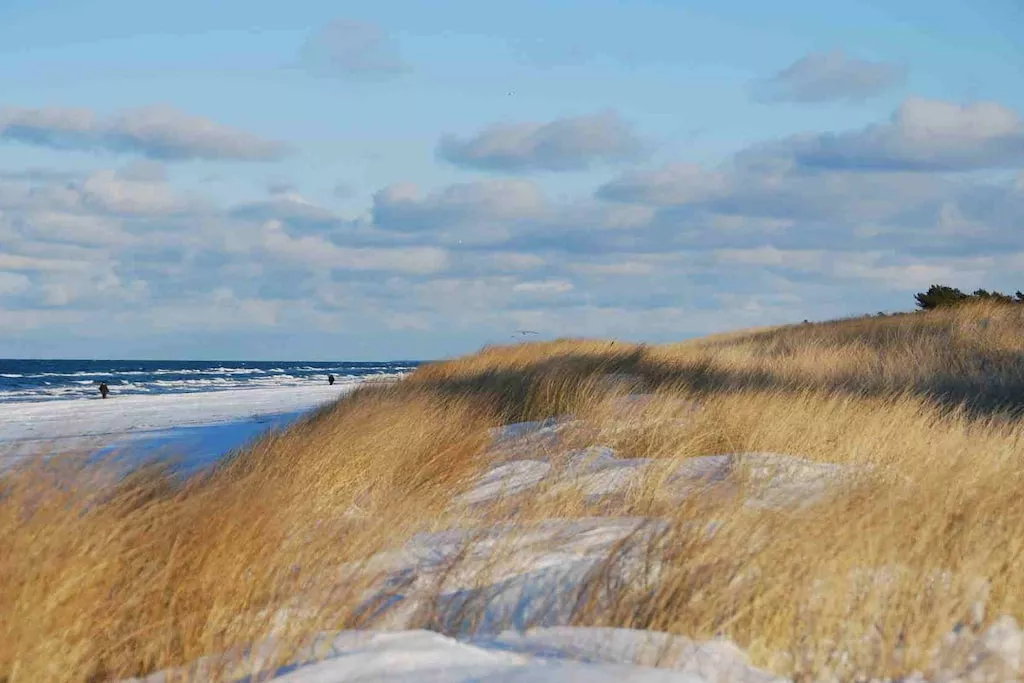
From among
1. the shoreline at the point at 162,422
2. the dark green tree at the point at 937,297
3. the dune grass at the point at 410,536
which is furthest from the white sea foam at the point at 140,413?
the dark green tree at the point at 937,297

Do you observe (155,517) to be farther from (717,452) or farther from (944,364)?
(944,364)

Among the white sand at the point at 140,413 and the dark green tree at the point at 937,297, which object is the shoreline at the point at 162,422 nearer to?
the white sand at the point at 140,413

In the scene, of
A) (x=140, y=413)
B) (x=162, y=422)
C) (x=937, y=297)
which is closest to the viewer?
(x=162, y=422)

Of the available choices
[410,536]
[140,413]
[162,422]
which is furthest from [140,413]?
Result: [410,536]

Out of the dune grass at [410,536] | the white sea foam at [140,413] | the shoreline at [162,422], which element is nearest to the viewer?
the dune grass at [410,536]

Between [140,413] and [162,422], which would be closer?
[162,422]

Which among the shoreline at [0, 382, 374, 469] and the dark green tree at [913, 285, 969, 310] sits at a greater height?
the dark green tree at [913, 285, 969, 310]

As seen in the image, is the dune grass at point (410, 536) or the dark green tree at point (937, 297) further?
the dark green tree at point (937, 297)

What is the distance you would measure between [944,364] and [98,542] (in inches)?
453

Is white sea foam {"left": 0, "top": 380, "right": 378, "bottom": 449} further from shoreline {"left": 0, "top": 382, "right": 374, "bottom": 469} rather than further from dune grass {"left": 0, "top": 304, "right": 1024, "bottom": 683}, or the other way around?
dune grass {"left": 0, "top": 304, "right": 1024, "bottom": 683}

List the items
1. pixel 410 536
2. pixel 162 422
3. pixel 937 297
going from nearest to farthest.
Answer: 1. pixel 410 536
2. pixel 162 422
3. pixel 937 297

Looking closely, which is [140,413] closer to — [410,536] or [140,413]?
[140,413]

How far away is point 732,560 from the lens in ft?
10.2

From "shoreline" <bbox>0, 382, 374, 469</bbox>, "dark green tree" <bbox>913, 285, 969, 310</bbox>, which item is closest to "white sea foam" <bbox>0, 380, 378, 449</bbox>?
"shoreline" <bbox>0, 382, 374, 469</bbox>
